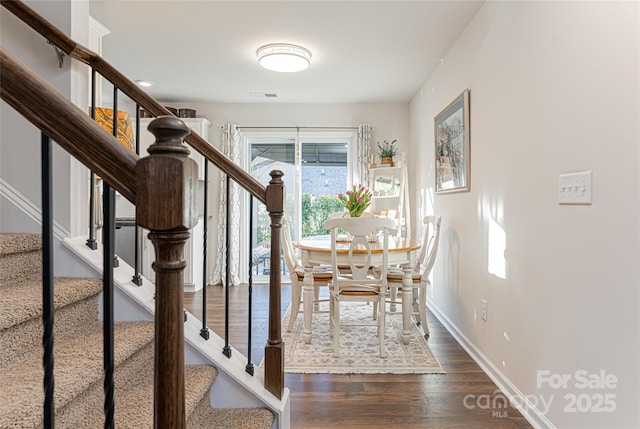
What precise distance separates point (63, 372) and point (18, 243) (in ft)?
2.11

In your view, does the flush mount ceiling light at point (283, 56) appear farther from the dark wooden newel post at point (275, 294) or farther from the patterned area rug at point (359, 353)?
the patterned area rug at point (359, 353)

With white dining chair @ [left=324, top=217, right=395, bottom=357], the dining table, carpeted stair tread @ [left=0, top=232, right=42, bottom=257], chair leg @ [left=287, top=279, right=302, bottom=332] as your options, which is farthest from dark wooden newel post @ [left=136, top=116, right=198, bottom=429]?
chair leg @ [left=287, top=279, right=302, bottom=332]

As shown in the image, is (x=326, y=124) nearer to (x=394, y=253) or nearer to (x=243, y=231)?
(x=243, y=231)

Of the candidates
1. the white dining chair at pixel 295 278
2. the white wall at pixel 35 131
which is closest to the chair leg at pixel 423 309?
the white dining chair at pixel 295 278

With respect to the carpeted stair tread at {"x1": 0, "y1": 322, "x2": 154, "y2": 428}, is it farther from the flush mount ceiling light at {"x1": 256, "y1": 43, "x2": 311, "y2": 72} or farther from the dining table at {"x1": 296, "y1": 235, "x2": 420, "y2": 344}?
the flush mount ceiling light at {"x1": 256, "y1": 43, "x2": 311, "y2": 72}

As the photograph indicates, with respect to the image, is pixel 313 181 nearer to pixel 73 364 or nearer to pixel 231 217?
pixel 231 217

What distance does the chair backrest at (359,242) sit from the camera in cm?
254

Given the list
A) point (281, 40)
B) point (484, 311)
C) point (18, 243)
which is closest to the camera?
point (18, 243)

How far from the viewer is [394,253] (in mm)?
2850

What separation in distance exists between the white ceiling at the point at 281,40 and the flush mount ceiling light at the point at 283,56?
0.24 ft

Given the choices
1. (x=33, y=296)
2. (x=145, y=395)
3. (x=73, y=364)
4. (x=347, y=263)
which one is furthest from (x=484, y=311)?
(x=33, y=296)

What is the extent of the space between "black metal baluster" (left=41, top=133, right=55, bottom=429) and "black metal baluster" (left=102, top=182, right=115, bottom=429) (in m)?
0.08

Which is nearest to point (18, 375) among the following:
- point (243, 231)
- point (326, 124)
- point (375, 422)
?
point (375, 422)

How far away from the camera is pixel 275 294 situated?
162 cm
